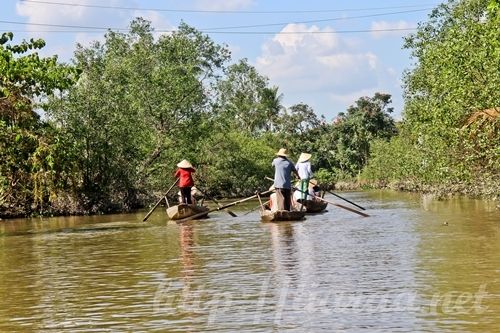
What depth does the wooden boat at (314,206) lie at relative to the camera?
25844 millimetres

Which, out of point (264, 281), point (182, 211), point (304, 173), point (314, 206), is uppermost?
point (304, 173)

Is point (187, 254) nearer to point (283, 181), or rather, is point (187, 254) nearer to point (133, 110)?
point (283, 181)

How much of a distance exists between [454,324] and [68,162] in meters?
17.9

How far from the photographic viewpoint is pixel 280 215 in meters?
21.8

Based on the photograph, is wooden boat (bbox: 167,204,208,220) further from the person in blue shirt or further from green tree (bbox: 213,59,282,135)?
green tree (bbox: 213,59,282,135)

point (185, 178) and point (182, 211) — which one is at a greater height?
point (185, 178)

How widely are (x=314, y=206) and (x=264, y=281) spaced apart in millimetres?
15640

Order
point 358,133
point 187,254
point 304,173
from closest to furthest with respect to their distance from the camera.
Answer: point 187,254
point 304,173
point 358,133

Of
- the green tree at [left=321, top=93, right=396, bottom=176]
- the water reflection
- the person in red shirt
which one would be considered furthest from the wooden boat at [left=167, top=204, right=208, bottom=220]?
the green tree at [left=321, top=93, right=396, bottom=176]

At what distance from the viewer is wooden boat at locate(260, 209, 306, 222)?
21.7 meters

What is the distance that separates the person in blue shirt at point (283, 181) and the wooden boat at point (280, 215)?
1.18ft

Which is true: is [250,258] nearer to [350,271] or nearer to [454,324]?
[350,271]

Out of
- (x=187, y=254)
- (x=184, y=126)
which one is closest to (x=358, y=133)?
(x=184, y=126)

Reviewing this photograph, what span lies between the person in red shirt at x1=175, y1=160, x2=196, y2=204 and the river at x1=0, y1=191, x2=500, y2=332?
6.24 m
